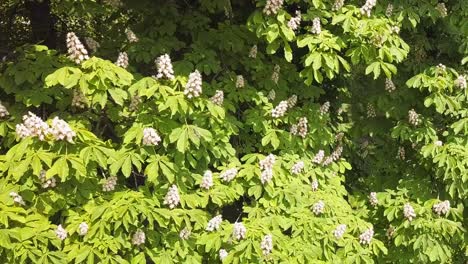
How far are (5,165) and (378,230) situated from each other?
299cm

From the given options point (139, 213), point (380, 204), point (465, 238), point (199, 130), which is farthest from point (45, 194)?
point (465, 238)

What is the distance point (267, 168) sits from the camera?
3775mm

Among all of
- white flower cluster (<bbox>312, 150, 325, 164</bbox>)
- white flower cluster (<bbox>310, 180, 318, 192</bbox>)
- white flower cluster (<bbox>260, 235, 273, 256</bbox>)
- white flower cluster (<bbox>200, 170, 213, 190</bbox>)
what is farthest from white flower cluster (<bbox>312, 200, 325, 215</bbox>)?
white flower cluster (<bbox>200, 170, 213, 190</bbox>)

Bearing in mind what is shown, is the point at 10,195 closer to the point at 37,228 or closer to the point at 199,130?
the point at 37,228

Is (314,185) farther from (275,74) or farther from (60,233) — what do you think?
(60,233)

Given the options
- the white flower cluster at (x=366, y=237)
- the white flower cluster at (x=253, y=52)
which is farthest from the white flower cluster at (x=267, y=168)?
the white flower cluster at (x=366, y=237)

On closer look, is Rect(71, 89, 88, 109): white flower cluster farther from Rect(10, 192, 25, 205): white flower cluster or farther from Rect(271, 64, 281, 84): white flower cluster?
Rect(271, 64, 281, 84): white flower cluster

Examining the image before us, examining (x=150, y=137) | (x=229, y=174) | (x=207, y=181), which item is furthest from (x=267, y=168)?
(x=150, y=137)

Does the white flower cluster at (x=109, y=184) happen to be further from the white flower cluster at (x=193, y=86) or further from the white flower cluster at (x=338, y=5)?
the white flower cluster at (x=338, y=5)

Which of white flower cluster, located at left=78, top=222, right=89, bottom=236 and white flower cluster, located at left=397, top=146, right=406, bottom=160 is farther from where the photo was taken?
white flower cluster, located at left=397, top=146, right=406, bottom=160

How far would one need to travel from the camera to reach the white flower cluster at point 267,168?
12.3 ft

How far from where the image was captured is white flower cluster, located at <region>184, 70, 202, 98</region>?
11.0ft

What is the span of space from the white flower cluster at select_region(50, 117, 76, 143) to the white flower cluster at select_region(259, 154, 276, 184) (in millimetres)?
1288

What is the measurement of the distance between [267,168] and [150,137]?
869mm
